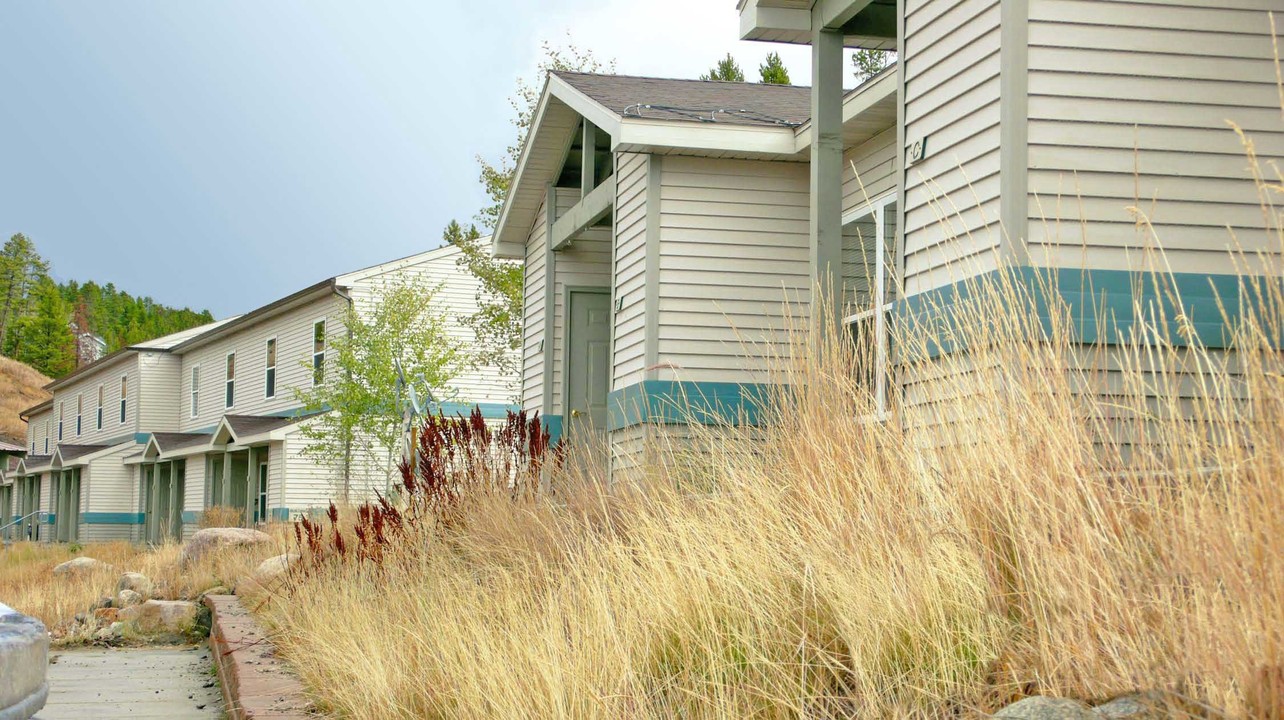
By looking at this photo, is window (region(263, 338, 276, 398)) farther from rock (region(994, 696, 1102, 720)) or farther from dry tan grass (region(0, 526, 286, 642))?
rock (region(994, 696, 1102, 720))

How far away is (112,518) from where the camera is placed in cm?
3825

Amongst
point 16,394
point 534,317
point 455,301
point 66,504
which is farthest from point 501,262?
point 16,394

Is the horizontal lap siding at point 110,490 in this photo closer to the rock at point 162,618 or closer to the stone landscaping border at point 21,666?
the rock at point 162,618

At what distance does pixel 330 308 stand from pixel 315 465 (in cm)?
369

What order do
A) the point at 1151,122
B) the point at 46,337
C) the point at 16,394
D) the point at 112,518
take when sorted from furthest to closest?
1. the point at 46,337
2. the point at 16,394
3. the point at 112,518
4. the point at 1151,122

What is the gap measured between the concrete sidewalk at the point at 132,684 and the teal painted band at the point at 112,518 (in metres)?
30.0

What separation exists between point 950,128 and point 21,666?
5367mm

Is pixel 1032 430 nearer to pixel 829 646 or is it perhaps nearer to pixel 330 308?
pixel 829 646

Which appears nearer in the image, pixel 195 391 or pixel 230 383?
pixel 230 383

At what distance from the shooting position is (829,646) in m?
3.46

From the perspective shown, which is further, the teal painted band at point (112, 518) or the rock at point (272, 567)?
the teal painted band at point (112, 518)

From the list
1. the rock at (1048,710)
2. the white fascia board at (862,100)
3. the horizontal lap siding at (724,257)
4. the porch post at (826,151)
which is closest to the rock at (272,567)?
the horizontal lap siding at (724,257)

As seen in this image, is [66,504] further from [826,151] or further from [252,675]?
[252,675]

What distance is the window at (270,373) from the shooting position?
30583 millimetres
